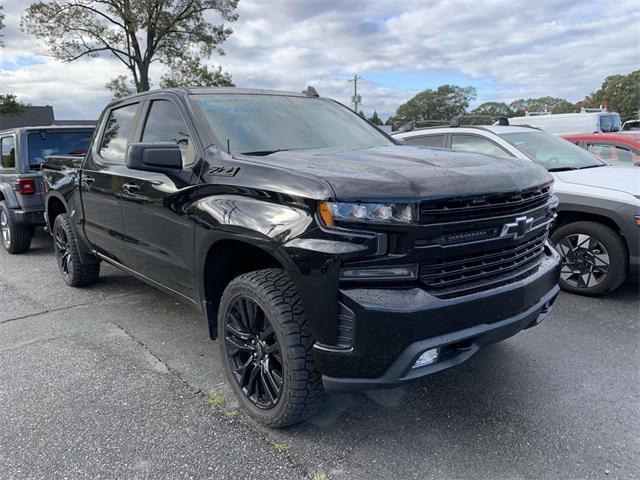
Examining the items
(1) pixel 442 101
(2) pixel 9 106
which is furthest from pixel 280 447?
(1) pixel 442 101

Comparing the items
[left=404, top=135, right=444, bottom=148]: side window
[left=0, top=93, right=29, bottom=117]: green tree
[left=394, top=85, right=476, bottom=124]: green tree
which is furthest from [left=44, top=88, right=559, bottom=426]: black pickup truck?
[left=394, top=85, right=476, bottom=124]: green tree

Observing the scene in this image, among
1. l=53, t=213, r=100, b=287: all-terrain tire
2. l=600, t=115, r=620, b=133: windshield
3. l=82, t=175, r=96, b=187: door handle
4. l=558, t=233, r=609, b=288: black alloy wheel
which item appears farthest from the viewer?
l=600, t=115, r=620, b=133: windshield

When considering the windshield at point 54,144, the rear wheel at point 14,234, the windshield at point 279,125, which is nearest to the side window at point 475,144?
the windshield at point 279,125

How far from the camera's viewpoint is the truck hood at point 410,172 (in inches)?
85.0

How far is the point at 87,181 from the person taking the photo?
14.3 ft

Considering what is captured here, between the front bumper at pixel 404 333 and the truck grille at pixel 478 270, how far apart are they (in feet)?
0.18

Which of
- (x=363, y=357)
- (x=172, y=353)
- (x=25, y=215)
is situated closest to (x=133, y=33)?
(x=25, y=215)

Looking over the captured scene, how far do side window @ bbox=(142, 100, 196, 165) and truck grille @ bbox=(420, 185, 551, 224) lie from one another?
155 cm

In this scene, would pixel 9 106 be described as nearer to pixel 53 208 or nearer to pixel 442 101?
pixel 53 208

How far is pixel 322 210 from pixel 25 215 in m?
5.93

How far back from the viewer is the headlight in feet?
6.97

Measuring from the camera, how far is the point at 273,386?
2543 millimetres

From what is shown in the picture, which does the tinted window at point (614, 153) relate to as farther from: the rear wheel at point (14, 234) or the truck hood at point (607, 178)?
the rear wheel at point (14, 234)

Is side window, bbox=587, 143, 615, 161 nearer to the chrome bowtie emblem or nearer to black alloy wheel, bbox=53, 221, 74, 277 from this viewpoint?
the chrome bowtie emblem
